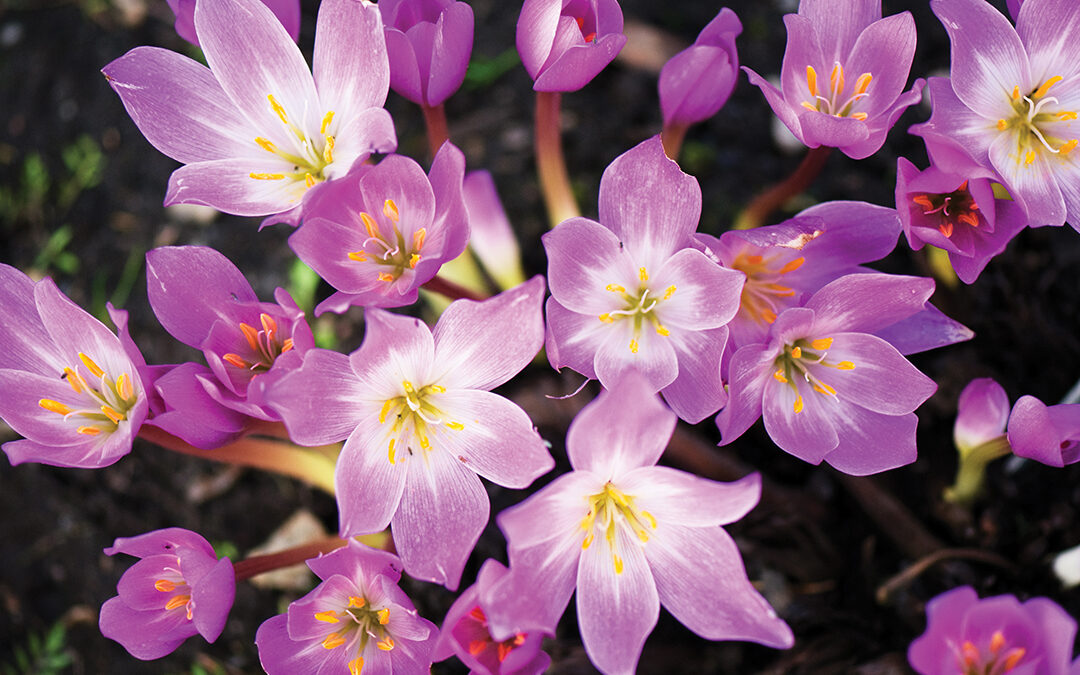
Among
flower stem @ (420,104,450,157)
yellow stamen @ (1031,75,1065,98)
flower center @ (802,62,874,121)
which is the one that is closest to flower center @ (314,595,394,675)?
flower stem @ (420,104,450,157)

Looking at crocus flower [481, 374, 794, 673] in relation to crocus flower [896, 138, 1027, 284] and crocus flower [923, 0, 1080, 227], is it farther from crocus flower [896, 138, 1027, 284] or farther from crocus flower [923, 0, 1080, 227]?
crocus flower [923, 0, 1080, 227]

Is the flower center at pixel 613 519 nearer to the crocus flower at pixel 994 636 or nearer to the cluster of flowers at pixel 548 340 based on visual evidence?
the cluster of flowers at pixel 548 340

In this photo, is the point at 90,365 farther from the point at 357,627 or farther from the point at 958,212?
the point at 958,212

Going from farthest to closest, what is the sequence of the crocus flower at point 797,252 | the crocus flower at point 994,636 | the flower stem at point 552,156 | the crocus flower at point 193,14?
the flower stem at point 552,156
the crocus flower at point 193,14
the crocus flower at point 797,252
the crocus flower at point 994,636

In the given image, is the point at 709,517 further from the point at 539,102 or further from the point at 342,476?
the point at 539,102

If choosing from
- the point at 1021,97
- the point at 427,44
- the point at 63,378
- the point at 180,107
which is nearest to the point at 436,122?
the point at 427,44

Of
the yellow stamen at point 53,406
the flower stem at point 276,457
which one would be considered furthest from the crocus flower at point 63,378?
the flower stem at point 276,457

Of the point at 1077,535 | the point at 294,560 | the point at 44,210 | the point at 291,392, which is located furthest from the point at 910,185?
the point at 44,210
